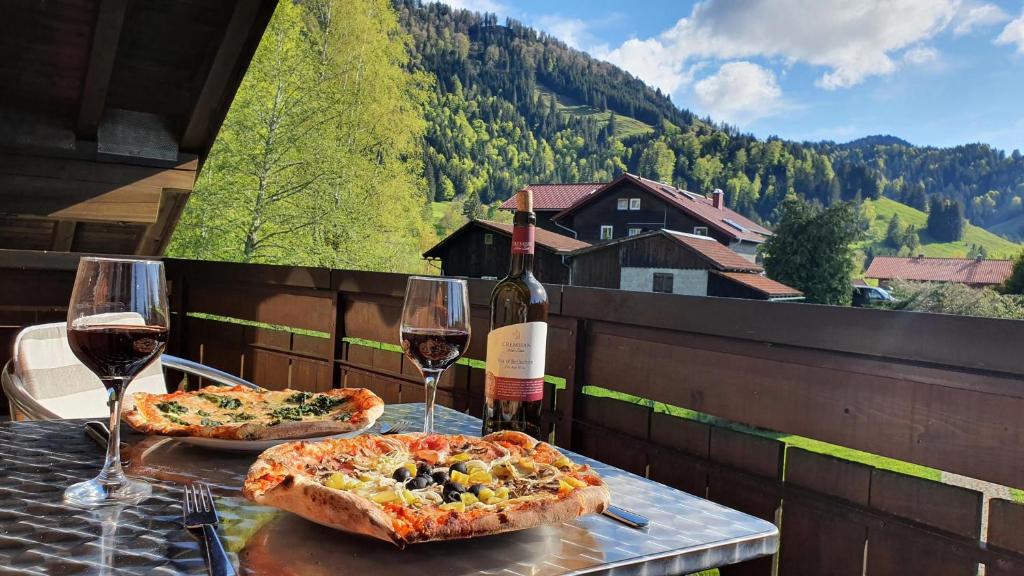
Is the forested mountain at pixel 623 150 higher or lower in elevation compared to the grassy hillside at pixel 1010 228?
higher

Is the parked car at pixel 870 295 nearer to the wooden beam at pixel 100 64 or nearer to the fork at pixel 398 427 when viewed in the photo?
the wooden beam at pixel 100 64

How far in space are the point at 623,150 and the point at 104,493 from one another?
36.4m

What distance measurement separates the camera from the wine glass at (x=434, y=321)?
3.13 ft

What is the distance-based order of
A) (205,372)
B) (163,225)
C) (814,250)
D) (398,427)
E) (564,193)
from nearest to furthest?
(398,427) < (205,372) < (163,225) < (814,250) < (564,193)

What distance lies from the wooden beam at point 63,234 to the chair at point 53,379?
114 inches

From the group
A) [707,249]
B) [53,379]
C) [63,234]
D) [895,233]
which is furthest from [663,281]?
[53,379]

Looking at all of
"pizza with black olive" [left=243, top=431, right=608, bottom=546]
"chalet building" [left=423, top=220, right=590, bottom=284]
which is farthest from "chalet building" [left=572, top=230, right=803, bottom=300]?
"pizza with black olive" [left=243, top=431, right=608, bottom=546]

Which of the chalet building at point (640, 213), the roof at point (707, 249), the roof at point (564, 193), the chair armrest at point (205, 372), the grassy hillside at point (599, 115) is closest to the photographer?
the chair armrest at point (205, 372)

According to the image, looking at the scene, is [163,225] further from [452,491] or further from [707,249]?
[707,249]

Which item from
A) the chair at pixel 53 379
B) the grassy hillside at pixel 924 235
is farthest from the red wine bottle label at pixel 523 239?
the grassy hillside at pixel 924 235

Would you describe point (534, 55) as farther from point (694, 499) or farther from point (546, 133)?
point (694, 499)

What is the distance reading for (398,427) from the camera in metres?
1.09

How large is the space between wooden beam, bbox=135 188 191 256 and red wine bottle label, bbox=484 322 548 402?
347 cm

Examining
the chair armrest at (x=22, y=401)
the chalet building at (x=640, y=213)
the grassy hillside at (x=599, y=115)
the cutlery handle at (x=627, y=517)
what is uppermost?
the grassy hillside at (x=599, y=115)
